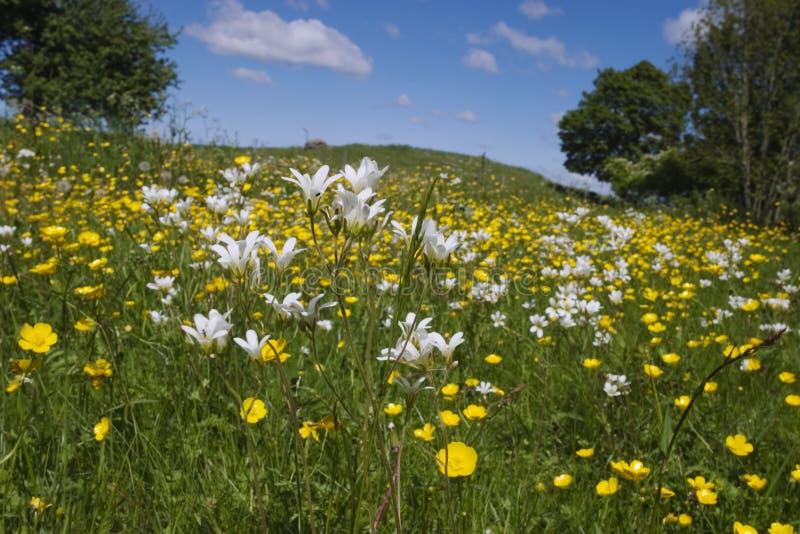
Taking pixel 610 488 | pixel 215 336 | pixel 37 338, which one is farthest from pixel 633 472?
pixel 37 338

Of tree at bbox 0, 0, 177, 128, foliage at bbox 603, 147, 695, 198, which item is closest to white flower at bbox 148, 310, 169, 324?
foliage at bbox 603, 147, 695, 198

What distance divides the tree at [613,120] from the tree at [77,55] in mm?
24413

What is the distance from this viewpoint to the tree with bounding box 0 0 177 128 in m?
23.8

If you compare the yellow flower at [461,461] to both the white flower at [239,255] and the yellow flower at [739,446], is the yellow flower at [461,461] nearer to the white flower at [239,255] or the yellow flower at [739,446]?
the white flower at [239,255]

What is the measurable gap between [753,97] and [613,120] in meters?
20.2

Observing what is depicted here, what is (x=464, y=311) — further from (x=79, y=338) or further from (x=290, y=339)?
(x=79, y=338)

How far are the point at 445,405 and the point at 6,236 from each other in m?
2.94

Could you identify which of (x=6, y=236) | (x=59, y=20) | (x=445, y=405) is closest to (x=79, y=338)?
(x=6, y=236)

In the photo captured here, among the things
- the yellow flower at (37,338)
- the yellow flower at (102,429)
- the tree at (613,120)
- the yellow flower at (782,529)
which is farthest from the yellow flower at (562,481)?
the tree at (613,120)

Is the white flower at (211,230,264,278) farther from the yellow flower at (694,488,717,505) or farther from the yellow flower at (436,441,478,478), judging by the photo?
the yellow flower at (694,488,717,505)

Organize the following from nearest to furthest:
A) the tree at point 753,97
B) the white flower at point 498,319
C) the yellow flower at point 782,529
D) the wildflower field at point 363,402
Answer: the wildflower field at point 363,402, the yellow flower at point 782,529, the white flower at point 498,319, the tree at point 753,97

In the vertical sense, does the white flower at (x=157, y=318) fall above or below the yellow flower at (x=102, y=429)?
above

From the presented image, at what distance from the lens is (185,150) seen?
9.52m

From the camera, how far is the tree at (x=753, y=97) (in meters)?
13.3
